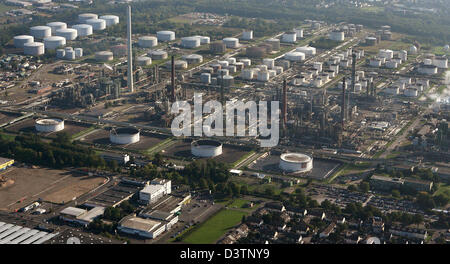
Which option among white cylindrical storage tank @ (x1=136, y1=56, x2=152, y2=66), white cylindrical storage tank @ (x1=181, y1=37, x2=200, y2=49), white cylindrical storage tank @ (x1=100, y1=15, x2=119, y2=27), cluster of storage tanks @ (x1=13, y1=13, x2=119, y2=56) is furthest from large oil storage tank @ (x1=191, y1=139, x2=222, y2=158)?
white cylindrical storage tank @ (x1=100, y1=15, x2=119, y2=27)

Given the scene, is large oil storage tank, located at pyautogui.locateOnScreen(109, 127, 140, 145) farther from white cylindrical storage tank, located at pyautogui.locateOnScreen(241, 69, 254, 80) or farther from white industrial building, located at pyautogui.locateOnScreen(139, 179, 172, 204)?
white cylindrical storage tank, located at pyautogui.locateOnScreen(241, 69, 254, 80)

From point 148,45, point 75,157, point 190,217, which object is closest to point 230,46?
point 148,45

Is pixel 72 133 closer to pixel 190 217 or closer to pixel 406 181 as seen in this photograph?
pixel 190 217

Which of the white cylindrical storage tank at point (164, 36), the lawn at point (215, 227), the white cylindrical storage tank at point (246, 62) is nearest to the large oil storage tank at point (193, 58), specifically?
the white cylindrical storage tank at point (246, 62)

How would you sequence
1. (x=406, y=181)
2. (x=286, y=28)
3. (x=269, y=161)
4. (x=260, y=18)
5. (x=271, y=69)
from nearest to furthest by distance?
1. (x=406, y=181)
2. (x=269, y=161)
3. (x=271, y=69)
4. (x=286, y=28)
5. (x=260, y=18)

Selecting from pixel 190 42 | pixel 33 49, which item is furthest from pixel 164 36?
pixel 33 49

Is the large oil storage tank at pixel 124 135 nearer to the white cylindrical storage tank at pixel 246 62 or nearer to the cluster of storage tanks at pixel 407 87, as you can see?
the cluster of storage tanks at pixel 407 87
